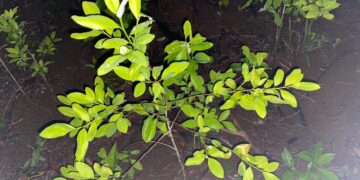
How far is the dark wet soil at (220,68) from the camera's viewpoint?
155 cm

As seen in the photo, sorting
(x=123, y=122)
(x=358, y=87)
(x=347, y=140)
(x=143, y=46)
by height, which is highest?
(x=143, y=46)

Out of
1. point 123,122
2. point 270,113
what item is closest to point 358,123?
point 270,113

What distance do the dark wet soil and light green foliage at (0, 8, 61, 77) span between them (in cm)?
11

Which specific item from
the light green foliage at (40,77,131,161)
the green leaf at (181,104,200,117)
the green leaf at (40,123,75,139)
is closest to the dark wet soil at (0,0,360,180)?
the green leaf at (181,104,200,117)

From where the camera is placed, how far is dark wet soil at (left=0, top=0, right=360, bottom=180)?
1553 mm

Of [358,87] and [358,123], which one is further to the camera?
[358,87]

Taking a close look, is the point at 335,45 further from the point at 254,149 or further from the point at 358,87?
the point at 254,149

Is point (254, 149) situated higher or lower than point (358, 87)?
lower

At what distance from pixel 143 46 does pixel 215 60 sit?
1.25m

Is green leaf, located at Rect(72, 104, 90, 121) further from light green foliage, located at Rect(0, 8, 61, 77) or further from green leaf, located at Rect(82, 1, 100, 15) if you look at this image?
light green foliage, located at Rect(0, 8, 61, 77)

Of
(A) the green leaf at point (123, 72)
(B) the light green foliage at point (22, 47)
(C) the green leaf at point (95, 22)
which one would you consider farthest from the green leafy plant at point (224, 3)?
(C) the green leaf at point (95, 22)

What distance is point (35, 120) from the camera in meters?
1.71

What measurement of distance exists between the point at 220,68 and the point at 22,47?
100 centimetres

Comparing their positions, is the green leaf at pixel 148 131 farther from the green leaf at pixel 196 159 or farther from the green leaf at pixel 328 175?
the green leaf at pixel 328 175
